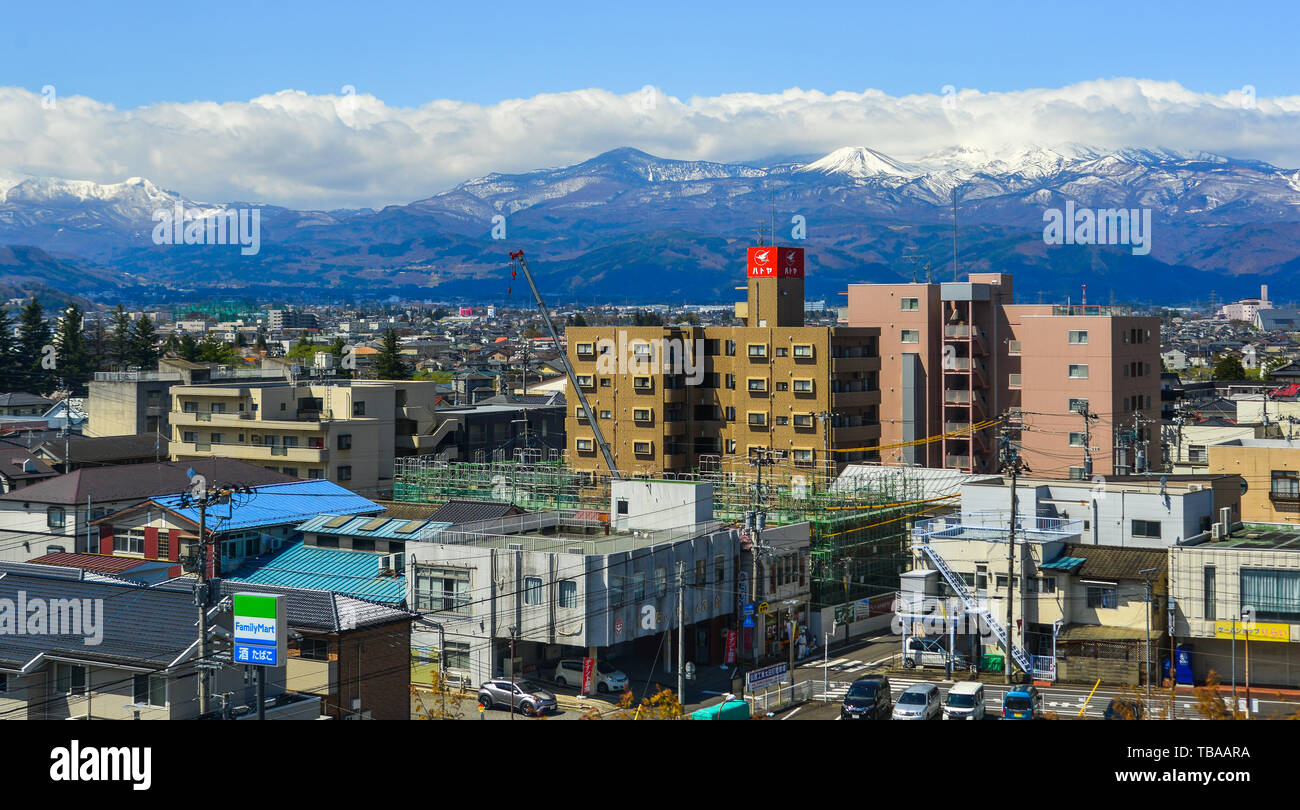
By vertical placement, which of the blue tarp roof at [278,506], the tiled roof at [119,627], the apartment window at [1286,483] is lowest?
the tiled roof at [119,627]

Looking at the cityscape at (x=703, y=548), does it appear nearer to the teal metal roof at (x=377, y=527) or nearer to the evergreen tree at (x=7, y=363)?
the teal metal roof at (x=377, y=527)

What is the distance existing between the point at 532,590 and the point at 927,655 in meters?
8.99

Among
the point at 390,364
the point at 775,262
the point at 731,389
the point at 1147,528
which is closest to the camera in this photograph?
the point at 1147,528

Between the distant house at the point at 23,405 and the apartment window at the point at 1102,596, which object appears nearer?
the apartment window at the point at 1102,596

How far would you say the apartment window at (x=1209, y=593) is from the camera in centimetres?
2619

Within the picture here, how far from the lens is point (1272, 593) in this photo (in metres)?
25.5

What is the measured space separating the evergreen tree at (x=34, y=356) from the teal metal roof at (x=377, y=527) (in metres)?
54.6

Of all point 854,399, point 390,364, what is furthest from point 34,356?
point 854,399

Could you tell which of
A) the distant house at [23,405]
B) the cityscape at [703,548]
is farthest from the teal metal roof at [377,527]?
the distant house at [23,405]

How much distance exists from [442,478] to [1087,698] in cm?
2307

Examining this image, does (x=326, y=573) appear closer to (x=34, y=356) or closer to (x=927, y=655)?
(x=927, y=655)

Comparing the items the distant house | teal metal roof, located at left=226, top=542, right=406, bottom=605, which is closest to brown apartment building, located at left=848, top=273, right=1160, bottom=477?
teal metal roof, located at left=226, top=542, right=406, bottom=605

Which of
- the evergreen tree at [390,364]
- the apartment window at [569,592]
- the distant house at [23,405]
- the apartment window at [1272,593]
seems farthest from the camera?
the evergreen tree at [390,364]

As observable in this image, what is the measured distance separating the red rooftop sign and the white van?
3281cm
